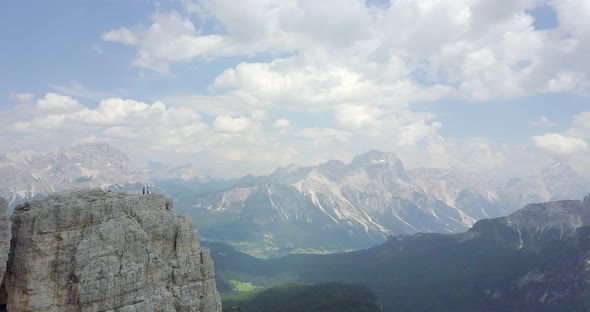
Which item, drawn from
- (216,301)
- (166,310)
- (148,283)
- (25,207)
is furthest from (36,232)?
(216,301)

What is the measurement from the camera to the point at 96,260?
2176 inches

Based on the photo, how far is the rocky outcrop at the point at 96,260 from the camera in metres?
54.0

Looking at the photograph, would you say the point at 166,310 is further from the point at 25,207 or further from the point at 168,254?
the point at 25,207

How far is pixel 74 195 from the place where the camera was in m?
61.1

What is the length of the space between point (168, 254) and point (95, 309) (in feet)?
40.9

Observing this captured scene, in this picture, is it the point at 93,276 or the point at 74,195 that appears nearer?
the point at 93,276

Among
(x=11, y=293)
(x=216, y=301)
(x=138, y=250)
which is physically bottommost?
(x=216, y=301)

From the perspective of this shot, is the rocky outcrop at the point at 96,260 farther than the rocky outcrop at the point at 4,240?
Yes

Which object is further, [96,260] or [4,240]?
[96,260]

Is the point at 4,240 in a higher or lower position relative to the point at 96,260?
higher

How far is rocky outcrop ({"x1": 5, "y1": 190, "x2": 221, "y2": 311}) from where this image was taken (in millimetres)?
54031

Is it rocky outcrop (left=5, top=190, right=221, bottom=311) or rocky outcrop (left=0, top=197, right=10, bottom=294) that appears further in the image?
rocky outcrop (left=5, top=190, right=221, bottom=311)

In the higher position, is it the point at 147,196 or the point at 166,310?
the point at 147,196

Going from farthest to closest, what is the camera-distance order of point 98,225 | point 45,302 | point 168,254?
point 168,254 < point 98,225 < point 45,302
